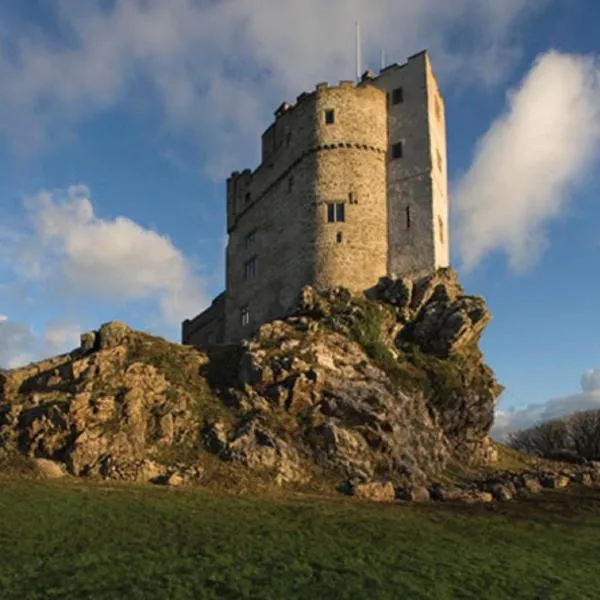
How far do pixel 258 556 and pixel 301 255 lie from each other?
3650cm

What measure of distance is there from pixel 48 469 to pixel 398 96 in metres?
42.7

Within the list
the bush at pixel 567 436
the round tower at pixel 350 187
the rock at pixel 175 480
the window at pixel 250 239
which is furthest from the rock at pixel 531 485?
the bush at pixel 567 436

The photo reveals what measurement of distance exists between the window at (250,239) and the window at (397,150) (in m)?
15.7


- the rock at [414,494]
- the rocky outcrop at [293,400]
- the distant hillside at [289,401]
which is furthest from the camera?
the rocky outcrop at [293,400]

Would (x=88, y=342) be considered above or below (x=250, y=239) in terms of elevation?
below

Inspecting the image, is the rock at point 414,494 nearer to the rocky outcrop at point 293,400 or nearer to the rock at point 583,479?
the rocky outcrop at point 293,400

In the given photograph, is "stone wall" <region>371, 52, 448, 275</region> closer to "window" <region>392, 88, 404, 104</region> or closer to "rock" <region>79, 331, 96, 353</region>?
"window" <region>392, 88, 404, 104</region>

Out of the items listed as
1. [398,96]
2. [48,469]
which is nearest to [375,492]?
[48,469]

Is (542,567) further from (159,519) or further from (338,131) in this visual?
(338,131)

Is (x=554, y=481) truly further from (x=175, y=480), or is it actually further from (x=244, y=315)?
(x=244, y=315)

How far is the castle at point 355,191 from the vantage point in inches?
2116

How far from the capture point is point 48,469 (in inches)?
1229

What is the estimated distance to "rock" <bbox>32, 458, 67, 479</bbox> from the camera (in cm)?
3094

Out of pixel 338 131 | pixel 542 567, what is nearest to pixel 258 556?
pixel 542 567
